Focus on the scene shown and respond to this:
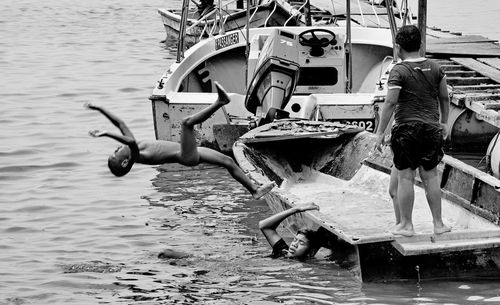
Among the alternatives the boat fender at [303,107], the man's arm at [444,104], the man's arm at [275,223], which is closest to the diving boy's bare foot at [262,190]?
the man's arm at [275,223]

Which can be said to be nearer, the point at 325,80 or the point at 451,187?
the point at 451,187

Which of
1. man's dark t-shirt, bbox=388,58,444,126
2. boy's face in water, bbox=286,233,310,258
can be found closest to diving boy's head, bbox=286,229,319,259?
boy's face in water, bbox=286,233,310,258

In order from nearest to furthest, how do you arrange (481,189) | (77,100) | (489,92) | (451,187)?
(481,189) < (451,187) < (489,92) < (77,100)

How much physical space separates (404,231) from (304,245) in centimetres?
111

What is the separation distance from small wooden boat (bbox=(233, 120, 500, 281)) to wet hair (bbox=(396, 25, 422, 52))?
60.0 inches

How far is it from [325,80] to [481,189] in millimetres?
5922

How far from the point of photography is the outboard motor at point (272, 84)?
13398 millimetres

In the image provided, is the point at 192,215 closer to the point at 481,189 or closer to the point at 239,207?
the point at 239,207

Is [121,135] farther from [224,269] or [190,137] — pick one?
[224,269]

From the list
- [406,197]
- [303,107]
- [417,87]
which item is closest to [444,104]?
[417,87]

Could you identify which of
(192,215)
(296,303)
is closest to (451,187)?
(296,303)

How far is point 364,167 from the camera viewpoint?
12211 millimetres

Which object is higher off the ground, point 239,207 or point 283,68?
point 283,68

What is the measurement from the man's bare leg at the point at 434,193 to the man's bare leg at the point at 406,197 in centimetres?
11
